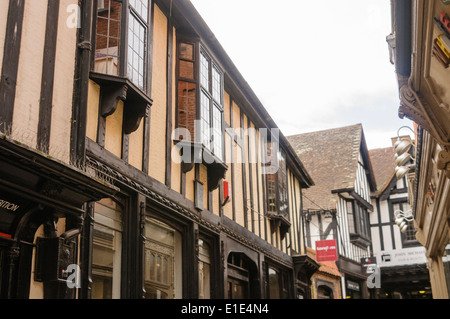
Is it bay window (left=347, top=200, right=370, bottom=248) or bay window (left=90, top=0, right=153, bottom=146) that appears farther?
bay window (left=347, top=200, right=370, bottom=248)

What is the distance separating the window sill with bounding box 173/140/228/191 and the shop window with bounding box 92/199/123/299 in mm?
1867

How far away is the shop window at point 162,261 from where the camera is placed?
771 cm

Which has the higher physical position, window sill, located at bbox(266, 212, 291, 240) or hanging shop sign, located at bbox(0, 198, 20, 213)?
window sill, located at bbox(266, 212, 291, 240)

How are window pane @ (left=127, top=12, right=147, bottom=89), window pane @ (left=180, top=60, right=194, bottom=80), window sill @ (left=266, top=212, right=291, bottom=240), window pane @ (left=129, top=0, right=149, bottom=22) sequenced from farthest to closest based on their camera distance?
window sill @ (left=266, top=212, right=291, bottom=240) < window pane @ (left=180, top=60, right=194, bottom=80) < window pane @ (left=129, top=0, right=149, bottom=22) < window pane @ (left=127, top=12, right=147, bottom=89)

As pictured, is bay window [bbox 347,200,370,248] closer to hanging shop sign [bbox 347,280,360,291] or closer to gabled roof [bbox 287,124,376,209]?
gabled roof [bbox 287,124,376,209]

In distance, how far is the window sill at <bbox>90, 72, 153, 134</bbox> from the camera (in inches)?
256

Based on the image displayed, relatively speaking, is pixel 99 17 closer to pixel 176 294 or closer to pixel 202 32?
pixel 202 32

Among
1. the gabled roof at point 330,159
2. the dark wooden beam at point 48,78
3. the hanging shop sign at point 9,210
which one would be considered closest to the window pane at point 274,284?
the gabled roof at point 330,159

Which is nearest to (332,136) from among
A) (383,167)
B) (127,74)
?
(383,167)

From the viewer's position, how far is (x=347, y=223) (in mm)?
23547

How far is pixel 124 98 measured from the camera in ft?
21.6

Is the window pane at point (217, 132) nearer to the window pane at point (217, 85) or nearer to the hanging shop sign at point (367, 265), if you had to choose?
the window pane at point (217, 85)

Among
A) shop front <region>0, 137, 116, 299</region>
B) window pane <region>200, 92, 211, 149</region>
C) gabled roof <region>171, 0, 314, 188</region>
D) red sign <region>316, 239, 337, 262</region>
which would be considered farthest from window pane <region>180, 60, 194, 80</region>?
red sign <region>316, 239, 337, 262</region>

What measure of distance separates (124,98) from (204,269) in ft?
13.4
